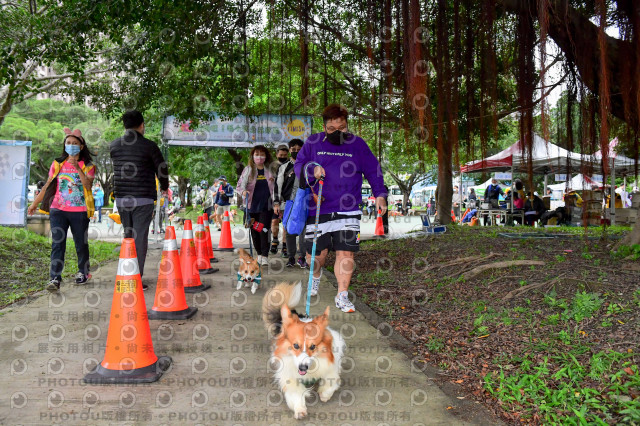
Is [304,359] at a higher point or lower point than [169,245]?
lower

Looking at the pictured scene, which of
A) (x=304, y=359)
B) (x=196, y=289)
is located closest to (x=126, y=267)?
(x=304, y=359)

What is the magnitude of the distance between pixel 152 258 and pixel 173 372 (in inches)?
213

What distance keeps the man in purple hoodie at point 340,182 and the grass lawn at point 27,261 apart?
11.1 ft

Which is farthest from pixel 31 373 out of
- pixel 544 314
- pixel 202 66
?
pixel 202 66

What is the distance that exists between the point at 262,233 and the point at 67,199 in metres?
2.54

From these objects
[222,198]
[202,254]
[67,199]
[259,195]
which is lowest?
[202,254]

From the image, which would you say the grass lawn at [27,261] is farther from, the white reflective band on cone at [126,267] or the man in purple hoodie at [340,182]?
the man in purple hoodie at [340,182]

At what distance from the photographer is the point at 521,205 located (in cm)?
1573

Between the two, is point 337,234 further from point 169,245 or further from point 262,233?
point 262,233

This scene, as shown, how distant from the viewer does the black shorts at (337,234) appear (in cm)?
429

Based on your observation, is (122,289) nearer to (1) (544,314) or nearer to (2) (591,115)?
(1) (544,314)

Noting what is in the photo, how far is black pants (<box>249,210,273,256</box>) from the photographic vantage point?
6582 millimetres

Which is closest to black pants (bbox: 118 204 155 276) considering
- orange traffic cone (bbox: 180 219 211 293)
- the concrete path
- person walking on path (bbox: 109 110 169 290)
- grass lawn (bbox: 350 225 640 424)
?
person walking on path (bbox: 109 110 169 290)

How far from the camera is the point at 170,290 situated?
4.07m
